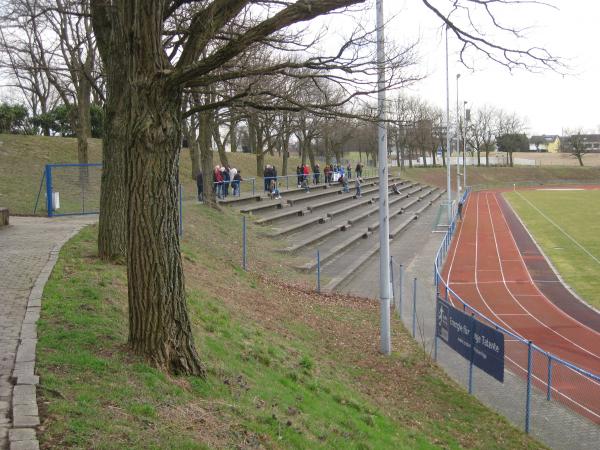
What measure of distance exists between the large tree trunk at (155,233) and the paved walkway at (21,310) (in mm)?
1366

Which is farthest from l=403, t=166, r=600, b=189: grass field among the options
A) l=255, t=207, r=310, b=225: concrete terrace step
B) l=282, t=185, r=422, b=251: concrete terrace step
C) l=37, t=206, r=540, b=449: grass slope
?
l=37, t=206, r=540, b=449: grass slope

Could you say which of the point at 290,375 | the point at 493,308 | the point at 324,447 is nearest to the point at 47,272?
the point at 290,375

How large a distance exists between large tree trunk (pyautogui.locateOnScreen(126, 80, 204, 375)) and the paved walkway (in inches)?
53.8

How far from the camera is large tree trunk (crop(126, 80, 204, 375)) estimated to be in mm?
7039

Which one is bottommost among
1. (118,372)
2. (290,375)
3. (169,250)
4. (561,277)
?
(561,277)

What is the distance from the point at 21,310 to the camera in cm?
938

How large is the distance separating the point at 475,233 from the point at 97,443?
42.8m

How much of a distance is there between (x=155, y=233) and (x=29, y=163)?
29.0 meters

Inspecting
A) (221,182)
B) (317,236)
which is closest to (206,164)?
(221,182)

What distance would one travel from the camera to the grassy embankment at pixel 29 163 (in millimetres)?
25156

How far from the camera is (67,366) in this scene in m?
6.93

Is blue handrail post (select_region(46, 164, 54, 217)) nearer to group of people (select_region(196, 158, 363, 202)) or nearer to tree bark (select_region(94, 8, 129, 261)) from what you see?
group of people (select_region(196, 158, 363, 202))

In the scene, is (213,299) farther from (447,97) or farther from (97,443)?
(447,97)

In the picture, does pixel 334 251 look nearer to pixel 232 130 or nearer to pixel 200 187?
pixel 200 187
